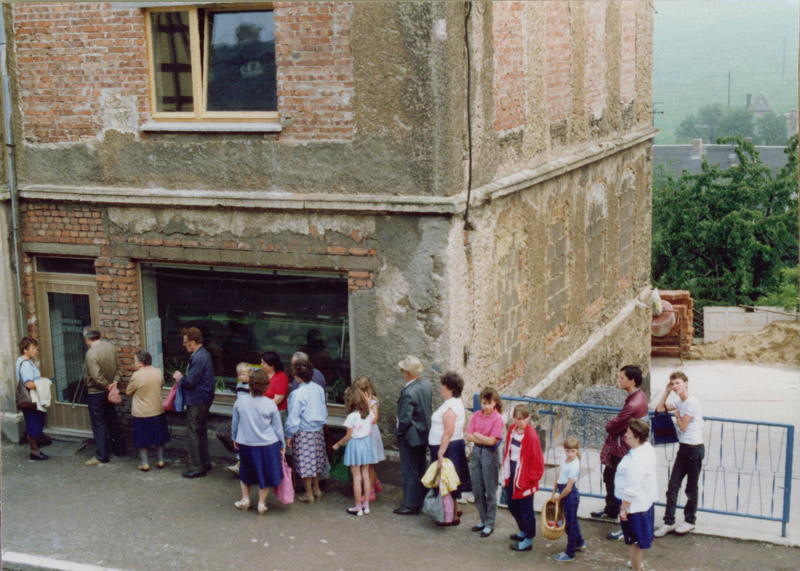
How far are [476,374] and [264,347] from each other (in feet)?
8.42

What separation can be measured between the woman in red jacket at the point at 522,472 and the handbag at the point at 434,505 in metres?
0.68

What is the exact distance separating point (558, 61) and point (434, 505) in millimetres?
6423

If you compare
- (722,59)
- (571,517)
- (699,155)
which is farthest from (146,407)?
(722,59)

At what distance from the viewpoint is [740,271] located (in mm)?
30656

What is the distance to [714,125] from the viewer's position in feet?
309

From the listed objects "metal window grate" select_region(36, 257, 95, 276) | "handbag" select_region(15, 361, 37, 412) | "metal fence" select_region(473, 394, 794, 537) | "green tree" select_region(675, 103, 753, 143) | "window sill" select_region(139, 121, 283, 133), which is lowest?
"metal fence" select_region(473, 394, 794, 537)

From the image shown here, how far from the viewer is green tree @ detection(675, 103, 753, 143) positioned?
89750 mm

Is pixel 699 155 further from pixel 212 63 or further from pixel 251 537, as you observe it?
pixel 251 537

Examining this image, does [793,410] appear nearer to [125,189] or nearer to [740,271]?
[125,189]

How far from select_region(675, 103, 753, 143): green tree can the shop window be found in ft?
266

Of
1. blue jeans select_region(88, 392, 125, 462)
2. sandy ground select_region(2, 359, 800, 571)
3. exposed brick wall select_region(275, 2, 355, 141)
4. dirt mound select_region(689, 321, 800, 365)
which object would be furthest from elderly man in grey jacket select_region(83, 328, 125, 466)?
dirt mound select_region(689, 321, 800, 365)

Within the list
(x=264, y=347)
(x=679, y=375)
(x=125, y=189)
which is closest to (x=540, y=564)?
(x=679, y=375)

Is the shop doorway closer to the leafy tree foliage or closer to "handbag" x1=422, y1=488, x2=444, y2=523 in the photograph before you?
"handbag" x1=422, y1=488, x2=444, y2=523

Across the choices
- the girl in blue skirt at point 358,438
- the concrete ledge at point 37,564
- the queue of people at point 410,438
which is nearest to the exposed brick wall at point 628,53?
the queue of people at point 410,438
